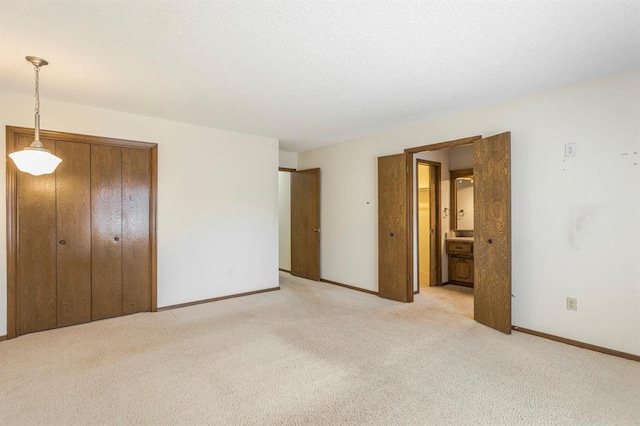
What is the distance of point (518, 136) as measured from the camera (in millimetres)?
3420

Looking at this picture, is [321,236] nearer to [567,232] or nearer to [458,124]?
[458,124]

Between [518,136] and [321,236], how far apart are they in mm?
3489

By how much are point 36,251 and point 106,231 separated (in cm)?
65

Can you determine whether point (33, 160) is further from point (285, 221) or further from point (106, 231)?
point (285, 221)

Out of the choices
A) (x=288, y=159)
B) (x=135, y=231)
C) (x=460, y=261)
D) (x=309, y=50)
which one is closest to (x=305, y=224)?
(x=288, y=159)

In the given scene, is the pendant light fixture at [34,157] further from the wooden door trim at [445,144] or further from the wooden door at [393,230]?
the wooden door trim at [445,144]

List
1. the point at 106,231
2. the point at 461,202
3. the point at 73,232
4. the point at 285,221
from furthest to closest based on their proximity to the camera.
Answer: the point at 285,221 < the point at 461,202 < the point at 106,231 < the point at 73,232

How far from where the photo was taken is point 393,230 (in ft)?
15.4

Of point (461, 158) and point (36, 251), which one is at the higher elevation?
point (461, 158)

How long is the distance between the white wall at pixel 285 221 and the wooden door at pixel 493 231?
13.6 feet

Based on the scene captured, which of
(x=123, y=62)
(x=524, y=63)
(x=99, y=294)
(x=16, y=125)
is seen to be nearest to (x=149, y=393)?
(x=99, y=294)

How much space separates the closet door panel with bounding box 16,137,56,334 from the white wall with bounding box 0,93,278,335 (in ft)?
2.04

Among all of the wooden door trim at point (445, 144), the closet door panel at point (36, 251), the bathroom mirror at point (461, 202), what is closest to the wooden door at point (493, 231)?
the wooden door trim at point (445, 144)

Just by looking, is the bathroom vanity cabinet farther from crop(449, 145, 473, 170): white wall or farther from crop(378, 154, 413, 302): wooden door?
crop(378, 154, 413, 302): wooden door
